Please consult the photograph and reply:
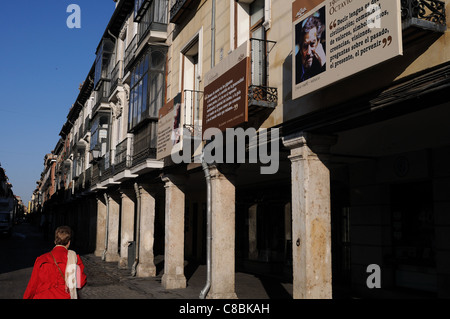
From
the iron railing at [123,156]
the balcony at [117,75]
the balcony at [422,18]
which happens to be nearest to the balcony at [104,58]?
the balcony at [117,75]

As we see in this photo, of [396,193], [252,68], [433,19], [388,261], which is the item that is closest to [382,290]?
[388,261]

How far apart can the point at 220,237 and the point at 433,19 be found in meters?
6.47

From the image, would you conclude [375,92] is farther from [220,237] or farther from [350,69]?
[220,237]

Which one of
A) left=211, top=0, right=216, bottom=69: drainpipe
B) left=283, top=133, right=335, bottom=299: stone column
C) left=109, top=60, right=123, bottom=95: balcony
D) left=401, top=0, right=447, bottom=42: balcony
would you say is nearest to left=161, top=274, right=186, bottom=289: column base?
left=211, top=0, right=216, bottom=69: drainpipe

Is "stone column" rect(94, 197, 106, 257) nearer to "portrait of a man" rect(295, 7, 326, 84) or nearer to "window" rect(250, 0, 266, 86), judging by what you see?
"window" rect(250, 0, 266, 86)

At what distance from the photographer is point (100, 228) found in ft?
80.5

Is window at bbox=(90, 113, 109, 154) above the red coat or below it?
above

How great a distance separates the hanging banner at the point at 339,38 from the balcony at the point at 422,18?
120 mm

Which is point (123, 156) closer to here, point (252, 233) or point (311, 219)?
point (252, 233)

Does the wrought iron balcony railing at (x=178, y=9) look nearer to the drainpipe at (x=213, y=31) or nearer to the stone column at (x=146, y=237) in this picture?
the drainpipe at (x=213, y=31)

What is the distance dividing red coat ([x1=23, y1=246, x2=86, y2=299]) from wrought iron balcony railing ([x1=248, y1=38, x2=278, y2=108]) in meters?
4.64

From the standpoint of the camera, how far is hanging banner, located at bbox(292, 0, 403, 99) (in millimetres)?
5113

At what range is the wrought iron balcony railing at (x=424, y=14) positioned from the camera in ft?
16.0

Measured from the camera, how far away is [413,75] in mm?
5250
